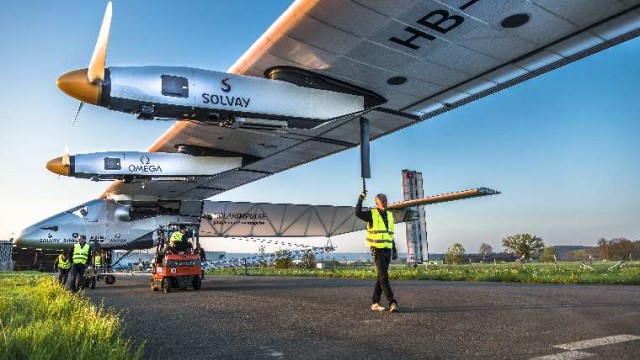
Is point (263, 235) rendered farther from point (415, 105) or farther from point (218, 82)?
point (218, 82)

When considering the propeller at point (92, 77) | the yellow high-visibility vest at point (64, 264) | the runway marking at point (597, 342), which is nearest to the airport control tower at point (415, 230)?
the yellow high-visibility vest at point (64, 264)

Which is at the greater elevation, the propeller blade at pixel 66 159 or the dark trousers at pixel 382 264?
the propeller blade at pixel 66 159

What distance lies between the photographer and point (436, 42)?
34.0 ft

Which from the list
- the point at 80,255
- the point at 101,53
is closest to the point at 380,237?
the point at 101,53

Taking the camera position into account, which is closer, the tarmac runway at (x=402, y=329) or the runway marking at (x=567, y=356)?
the runway marking at (x=567, y=356)

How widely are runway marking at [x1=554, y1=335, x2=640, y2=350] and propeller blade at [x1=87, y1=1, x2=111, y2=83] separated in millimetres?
9049

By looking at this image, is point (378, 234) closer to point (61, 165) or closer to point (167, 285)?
point (167, 285)

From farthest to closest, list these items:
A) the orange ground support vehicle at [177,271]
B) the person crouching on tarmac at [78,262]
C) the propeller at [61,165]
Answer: the propeller at [61,165] → the person crouching on tarmac at [78,262] → the orange ground support vehicle at [177,271]

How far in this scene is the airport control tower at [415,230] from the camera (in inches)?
1439

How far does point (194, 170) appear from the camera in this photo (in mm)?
18094

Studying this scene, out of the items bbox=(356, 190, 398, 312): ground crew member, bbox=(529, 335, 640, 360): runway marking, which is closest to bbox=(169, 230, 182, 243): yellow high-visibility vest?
bbox=(356, 190, 398, 312): ground crew member

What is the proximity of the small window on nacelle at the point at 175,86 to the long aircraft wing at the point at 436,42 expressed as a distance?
1.92 meters

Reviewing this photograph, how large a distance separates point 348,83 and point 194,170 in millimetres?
8729

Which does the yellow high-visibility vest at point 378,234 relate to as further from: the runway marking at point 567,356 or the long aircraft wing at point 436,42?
the long aircraft wing at point 436,42
